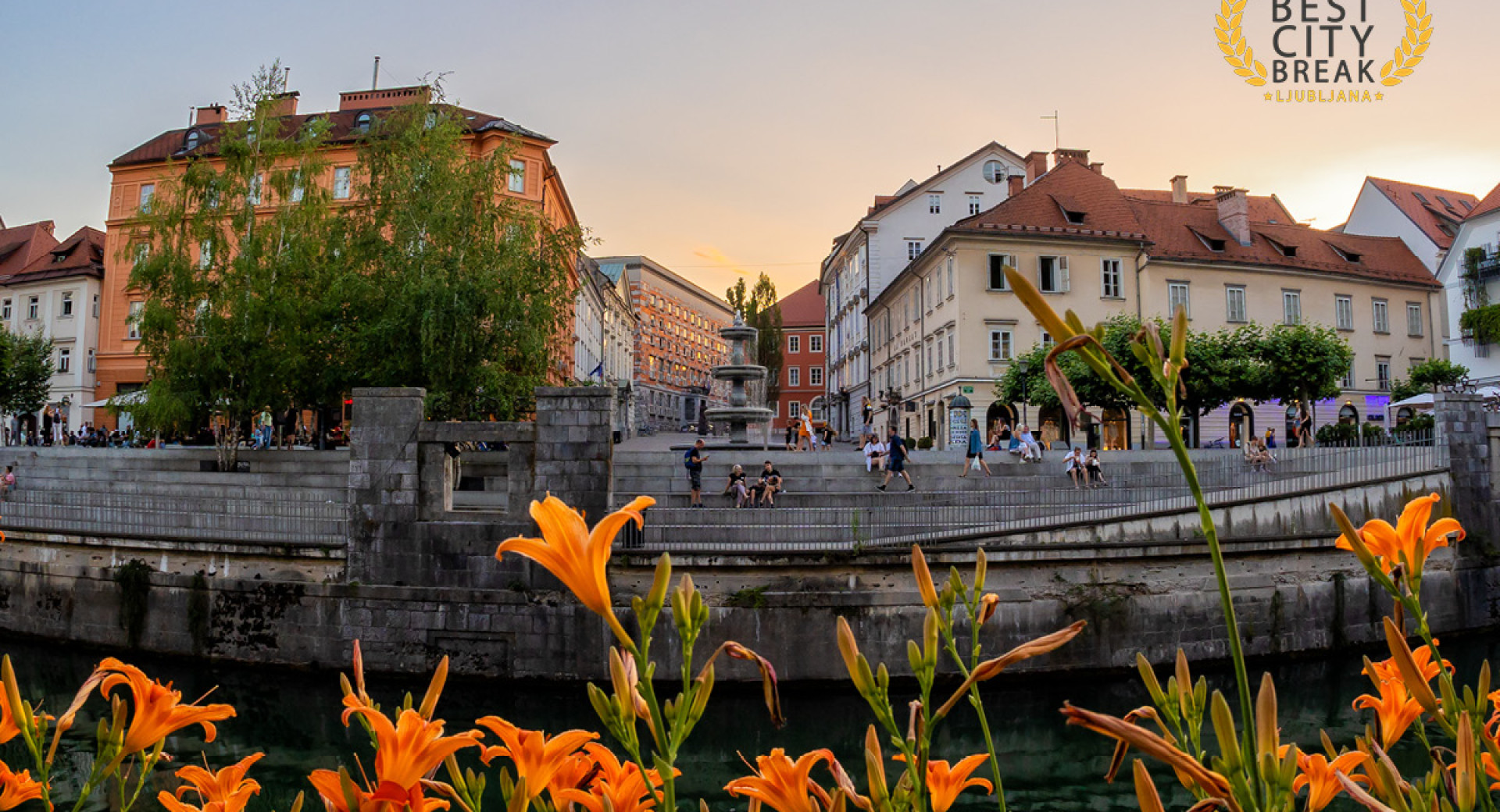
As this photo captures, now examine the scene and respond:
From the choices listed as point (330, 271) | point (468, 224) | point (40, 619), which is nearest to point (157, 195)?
point (330, 271)

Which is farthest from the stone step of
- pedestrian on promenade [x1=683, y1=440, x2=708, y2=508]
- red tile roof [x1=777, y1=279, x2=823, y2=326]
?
red tile roof [x1=777, y1=279, x2=823, y2=326]

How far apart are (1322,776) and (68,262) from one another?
63.3 m

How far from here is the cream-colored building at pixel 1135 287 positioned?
3850cm

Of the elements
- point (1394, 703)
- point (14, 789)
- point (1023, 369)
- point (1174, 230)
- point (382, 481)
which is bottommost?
point (14, 789)

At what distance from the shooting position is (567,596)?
13883 millimetres

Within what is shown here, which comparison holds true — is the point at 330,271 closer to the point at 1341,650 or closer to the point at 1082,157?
the point at 1341,650

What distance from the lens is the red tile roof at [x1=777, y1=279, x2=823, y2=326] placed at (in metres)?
99.6

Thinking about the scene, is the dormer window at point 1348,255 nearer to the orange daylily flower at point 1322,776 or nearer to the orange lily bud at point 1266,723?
the orange daylily flower at point 1322,776

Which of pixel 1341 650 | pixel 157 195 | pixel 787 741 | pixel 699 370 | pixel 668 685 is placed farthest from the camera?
pixel 699 370

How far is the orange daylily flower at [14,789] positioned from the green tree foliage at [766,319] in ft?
258

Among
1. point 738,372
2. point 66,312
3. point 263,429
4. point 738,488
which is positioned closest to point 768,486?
point 738,488

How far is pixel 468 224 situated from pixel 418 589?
13123 millimetres

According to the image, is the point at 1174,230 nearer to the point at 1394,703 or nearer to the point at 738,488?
the point at 738,488

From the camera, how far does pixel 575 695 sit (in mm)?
13500
